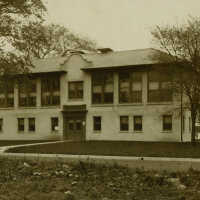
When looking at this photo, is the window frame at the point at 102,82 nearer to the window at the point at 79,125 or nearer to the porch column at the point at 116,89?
the porch column at the point at 116,89

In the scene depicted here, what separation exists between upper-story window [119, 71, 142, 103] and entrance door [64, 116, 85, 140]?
4.65 m

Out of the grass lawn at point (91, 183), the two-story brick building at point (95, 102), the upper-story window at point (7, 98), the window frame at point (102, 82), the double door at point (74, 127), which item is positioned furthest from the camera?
the upper-story window at point (7, 98)

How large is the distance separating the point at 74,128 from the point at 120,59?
8.17 meters

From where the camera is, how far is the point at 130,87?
39.2 metres

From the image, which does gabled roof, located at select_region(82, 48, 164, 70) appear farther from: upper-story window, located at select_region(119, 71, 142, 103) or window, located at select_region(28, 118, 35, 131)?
window, located at select_region(28, 118, 35, 131)

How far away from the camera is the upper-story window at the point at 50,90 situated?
42516 mm

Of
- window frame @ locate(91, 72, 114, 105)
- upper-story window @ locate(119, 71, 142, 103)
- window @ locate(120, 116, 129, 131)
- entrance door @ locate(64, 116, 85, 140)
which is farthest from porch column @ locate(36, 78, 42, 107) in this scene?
window @ locate(120, 116, 129, 131)

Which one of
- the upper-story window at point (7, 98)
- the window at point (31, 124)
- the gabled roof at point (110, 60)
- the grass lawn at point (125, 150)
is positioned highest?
the gabled roof at point (110, 60)

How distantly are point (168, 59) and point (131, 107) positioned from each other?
8975 millimetres

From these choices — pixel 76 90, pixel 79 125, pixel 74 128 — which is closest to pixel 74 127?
pixel 74 128

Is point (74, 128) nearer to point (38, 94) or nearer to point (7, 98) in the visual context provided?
point (38, 94)

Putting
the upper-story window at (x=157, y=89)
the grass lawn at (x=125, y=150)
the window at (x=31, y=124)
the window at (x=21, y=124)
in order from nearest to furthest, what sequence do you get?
the grass lawn at (x=125, y=150), the upper-story window at (x=157, y=89), the window at (x=31, y=124), the window at (x=21, y=124)

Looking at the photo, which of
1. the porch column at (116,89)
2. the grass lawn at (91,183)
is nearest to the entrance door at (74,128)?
the porch column at (116,89)

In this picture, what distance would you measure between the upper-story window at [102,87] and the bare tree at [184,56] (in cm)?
927
